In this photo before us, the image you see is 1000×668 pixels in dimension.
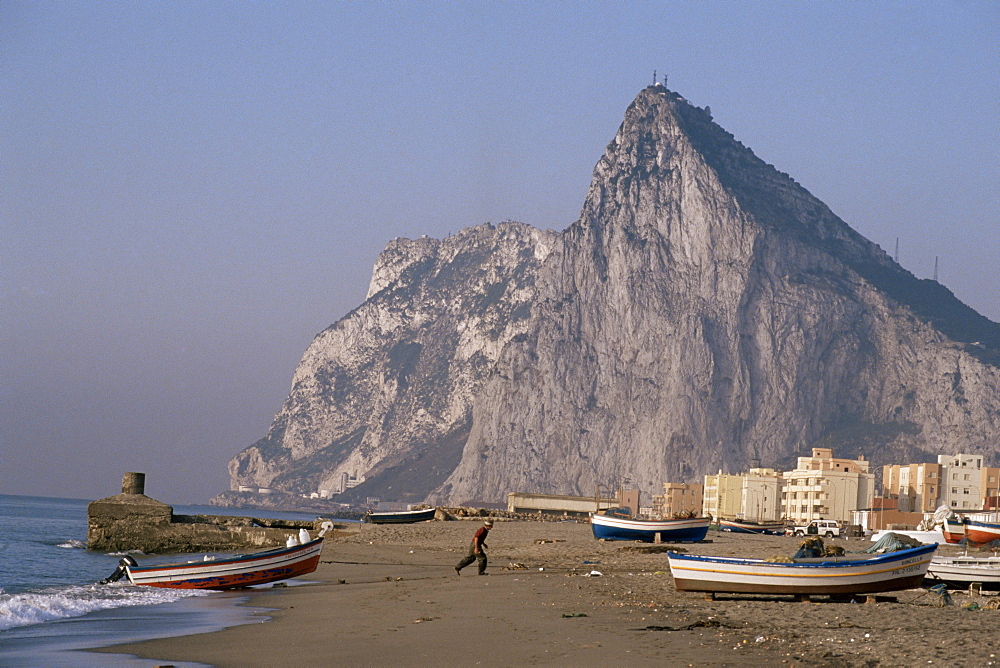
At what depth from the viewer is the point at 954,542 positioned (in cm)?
5734

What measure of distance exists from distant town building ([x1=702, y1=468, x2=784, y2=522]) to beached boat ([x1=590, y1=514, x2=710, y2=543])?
311ft

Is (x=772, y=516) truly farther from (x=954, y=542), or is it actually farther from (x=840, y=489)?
(x=954, y=542)

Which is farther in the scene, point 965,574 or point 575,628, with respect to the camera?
point 965,574

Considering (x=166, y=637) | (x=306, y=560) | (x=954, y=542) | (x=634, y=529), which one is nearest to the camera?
(x=166, y=637)

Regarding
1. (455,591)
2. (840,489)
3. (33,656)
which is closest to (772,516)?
(840,489)

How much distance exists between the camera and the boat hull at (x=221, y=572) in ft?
89.7

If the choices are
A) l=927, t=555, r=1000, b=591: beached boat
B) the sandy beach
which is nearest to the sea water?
the sandy beach

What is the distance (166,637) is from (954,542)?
160ft

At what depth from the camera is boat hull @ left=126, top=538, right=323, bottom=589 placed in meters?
27.3

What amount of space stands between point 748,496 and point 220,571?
406 ft

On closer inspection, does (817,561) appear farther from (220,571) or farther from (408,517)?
(408,517)

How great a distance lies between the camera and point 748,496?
14425 cm

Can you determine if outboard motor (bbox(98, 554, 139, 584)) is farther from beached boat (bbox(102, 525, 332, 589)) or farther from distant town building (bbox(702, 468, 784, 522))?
distant town building (bbox(702, 468, 784, 522))

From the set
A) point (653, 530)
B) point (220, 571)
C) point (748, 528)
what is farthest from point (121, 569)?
point (748, 528)
